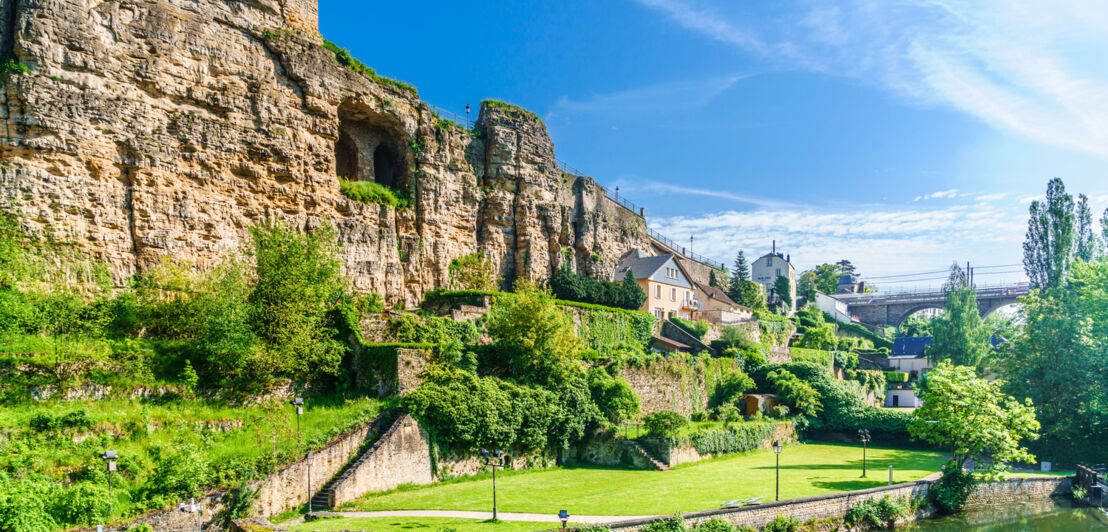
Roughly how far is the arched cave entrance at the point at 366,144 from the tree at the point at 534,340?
1259cm

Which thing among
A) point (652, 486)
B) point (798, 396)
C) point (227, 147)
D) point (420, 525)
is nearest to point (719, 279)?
point (798, 396)

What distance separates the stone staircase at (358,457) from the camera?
2072 centimetres

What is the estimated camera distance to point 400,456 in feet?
77.0

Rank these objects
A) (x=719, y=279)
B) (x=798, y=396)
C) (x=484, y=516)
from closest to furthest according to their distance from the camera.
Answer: (x=484, y=516) → (x=798, y=396) → (x=719, y=279)

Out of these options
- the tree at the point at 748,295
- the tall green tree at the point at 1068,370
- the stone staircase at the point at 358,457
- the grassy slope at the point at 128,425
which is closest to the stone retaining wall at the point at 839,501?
the tall green tree at the point at 1068,370

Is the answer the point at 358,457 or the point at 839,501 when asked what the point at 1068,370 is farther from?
the point at 358,457

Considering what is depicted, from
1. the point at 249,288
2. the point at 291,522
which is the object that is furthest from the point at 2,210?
the point at 291,522

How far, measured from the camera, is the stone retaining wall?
2008 cm

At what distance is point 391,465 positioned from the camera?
75.8 ft

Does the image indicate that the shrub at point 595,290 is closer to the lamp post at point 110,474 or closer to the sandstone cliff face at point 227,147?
the sandstone cliff face at point 227,147

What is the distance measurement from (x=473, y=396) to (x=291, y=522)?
8.60m

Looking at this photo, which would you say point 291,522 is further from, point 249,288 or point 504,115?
point 504,115

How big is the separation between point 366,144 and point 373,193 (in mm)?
3924

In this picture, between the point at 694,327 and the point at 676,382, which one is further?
the point at 694,327
